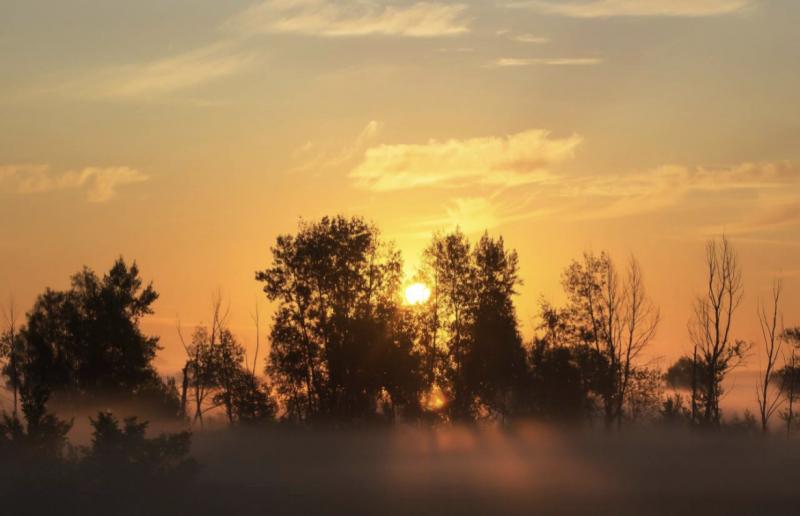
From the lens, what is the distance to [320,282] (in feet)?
356

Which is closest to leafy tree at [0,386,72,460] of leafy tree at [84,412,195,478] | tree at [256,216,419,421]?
leafy tree at [84,412,195,478]

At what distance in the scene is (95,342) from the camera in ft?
371

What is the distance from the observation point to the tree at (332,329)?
106188 mm

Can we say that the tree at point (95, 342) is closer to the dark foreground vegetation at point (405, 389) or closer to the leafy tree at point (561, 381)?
the dark foreground vegetation at point (405, 389)

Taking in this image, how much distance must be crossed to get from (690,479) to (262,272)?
42.6 m

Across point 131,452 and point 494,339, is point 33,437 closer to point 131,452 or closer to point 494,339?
point 131,452

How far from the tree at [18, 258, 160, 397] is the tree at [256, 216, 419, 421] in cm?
1553

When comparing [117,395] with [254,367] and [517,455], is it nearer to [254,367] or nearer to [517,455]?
[254,367]

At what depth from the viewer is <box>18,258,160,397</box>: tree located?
113 m

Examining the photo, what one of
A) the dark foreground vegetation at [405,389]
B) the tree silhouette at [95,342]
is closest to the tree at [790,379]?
the dark foreground vegetation at [405,389]

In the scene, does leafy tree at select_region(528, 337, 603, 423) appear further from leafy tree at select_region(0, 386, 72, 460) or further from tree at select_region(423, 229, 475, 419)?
leafy tree at select_region(0, 386, 72, 460)

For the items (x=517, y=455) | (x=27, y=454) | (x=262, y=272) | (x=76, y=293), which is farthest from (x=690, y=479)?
(x=76, y=293)

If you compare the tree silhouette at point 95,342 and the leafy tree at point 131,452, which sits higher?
the tree silhouette at point 95,342

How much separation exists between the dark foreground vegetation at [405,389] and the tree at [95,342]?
17cm
